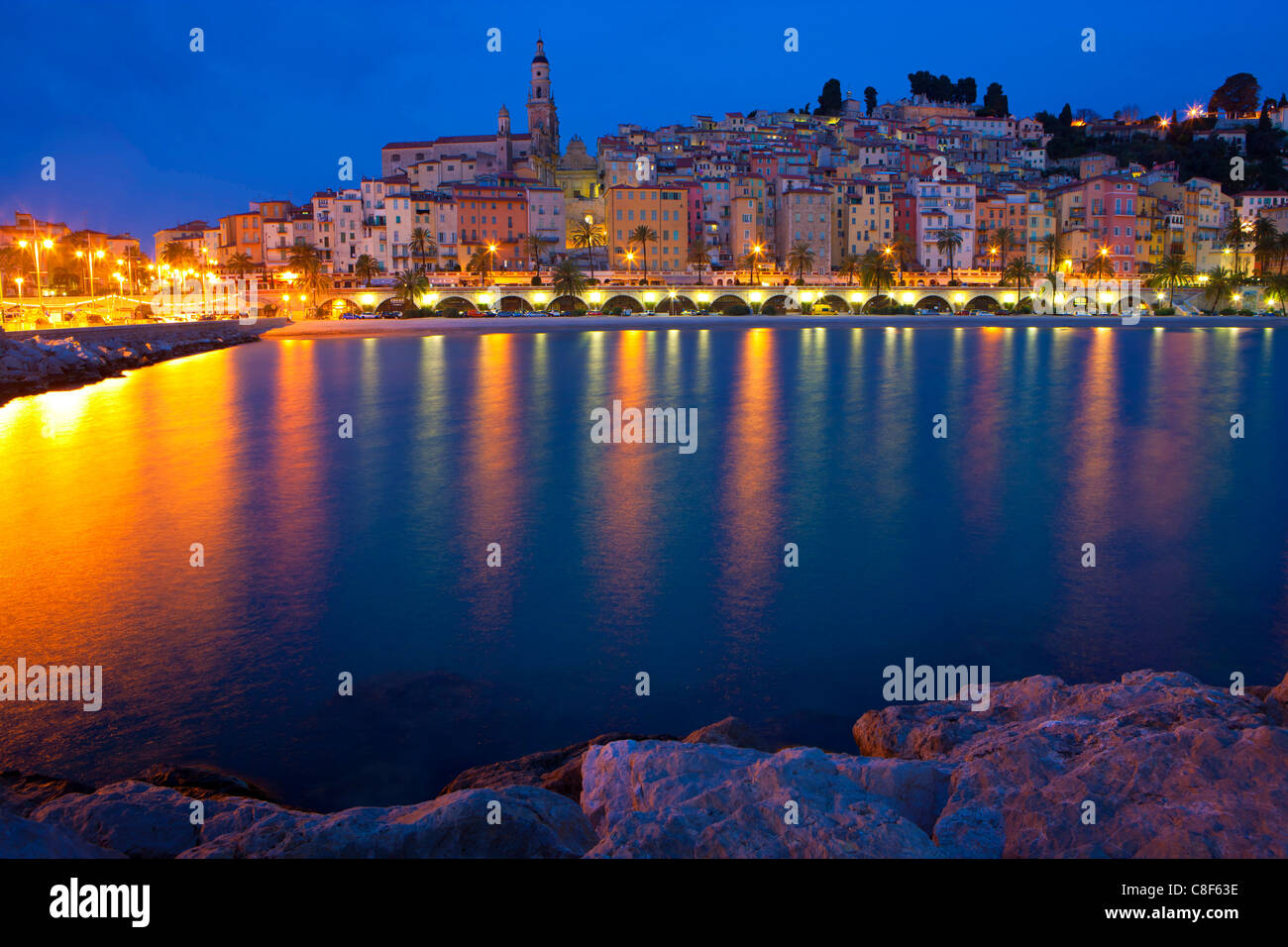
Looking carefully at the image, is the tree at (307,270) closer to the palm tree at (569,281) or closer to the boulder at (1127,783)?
the palm tree at (569,281)

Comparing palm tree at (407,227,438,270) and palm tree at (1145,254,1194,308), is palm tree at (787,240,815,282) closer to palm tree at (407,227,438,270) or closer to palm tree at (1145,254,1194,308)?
palm tree at (1145,254,1194,308)

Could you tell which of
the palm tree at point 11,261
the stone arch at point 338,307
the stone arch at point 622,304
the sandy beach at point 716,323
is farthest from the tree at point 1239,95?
the palm tree at point 11,261

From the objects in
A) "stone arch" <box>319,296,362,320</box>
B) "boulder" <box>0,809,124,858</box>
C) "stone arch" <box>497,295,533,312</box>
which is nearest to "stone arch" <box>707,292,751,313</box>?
"stone arch" <box>497,295,533,312</box>

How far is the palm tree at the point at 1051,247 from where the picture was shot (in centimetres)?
10233

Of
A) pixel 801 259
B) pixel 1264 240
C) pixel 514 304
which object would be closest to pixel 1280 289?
pixel 1264 240

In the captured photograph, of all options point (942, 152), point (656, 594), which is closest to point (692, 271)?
point (942, 152)

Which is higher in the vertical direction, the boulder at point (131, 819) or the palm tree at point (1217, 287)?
the palm tree at point (1217, 287)

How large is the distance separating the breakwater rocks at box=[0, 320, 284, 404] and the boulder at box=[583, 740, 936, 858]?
38.1 metres

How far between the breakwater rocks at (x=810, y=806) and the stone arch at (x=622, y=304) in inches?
3479

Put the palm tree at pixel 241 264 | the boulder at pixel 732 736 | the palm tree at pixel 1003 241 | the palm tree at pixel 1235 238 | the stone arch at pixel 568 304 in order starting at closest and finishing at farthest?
the boulder at pixel 732 736 → the stone arch at pixel 568 304 → the palm tree at pixel 1235 238 → the palm tree at pixel 1003 241 → the palm tree at pixel 241 264

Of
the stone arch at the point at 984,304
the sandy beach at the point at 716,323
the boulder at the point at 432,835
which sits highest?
the stone arch at the point at 984,304

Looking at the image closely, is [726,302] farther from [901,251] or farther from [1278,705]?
[1278,705]

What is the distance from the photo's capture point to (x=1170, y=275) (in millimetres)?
92250

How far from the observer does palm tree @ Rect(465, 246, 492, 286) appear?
94.9 meters
